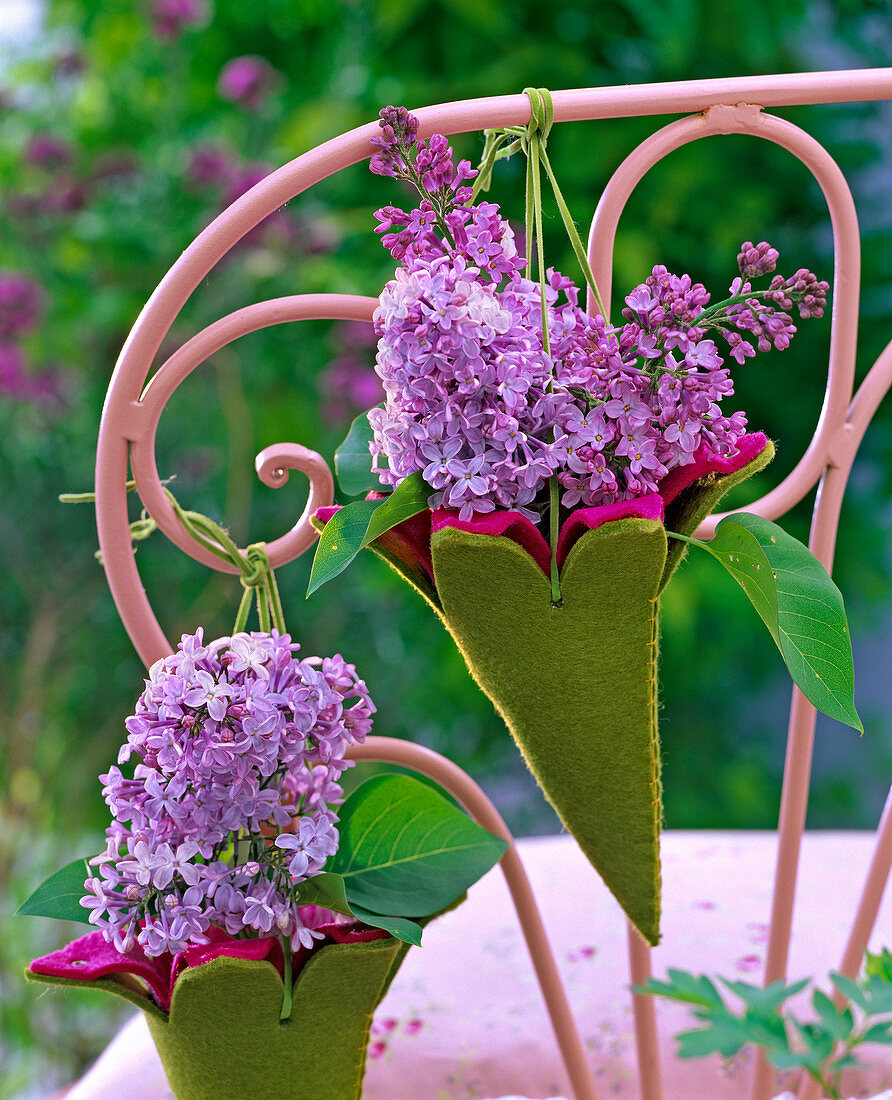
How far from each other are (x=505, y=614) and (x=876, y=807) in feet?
5.56

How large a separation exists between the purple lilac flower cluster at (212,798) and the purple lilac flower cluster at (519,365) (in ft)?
0.27

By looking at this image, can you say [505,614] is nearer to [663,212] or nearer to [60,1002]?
[663,212]

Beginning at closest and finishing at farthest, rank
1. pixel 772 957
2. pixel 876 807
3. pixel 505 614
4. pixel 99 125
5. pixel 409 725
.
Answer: pixel 505 614 < pixel 772 957 < pixel 99 125 < pixel 409 725 < pixel 876 807

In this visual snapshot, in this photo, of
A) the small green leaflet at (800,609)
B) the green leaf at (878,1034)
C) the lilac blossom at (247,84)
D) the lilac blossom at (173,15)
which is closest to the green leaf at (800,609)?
the small green leaflet at (800,609)

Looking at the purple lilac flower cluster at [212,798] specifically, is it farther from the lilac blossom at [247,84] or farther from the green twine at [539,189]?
the lilac blossom at [247,84]

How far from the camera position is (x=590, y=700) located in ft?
1.05

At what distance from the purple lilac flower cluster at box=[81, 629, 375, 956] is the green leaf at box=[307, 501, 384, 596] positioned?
0.12 feet

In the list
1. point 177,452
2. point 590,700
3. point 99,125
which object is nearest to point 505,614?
point 590,700

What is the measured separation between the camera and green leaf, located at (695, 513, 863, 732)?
0.30 metres

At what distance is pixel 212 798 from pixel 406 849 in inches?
3.2

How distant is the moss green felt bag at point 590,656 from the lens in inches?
11.5

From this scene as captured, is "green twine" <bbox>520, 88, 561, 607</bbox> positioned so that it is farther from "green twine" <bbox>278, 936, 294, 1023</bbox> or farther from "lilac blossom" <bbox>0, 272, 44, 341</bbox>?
"lilac blossom" <bbox>0, 272, 44, 341</bbox>

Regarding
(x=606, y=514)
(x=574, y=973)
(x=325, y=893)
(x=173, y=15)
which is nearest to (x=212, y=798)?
(x=325, y=893)

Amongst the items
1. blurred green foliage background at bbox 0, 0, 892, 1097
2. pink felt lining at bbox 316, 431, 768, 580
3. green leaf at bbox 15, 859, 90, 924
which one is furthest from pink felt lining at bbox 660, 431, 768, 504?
blurred green foliage background at bbox 0, 0, 892, 1097
